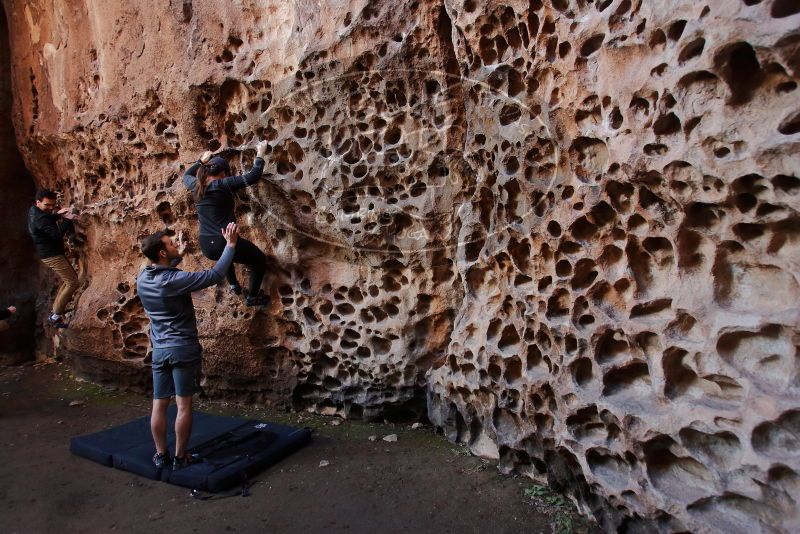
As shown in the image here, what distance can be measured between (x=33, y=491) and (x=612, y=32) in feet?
13.2

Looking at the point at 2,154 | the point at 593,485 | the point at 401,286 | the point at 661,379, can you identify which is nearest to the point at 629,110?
the point at 661,379

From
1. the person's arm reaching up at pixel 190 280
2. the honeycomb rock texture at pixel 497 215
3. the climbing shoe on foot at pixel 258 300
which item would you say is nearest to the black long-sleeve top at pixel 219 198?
the honeycomb rock texture at pixel 497 215

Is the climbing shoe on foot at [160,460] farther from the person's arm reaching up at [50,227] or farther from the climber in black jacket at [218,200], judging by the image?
the person's arm reaching up at [50,227]

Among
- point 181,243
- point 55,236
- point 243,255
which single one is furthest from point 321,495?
point 55,236

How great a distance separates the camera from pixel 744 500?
7.41ft

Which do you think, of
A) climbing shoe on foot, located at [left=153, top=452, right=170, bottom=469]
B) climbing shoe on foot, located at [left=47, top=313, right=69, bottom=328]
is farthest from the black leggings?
climbing shoe on foot, located at [left=47, top=313, right=69, bottom=328]

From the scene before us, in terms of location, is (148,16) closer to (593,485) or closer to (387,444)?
(387,444)

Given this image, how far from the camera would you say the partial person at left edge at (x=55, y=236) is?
5582 millimetres

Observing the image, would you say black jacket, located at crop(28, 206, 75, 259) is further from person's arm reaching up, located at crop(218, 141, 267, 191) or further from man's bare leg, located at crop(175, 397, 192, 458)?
man's bare leg, located at crop(175, 397, 192, 458)

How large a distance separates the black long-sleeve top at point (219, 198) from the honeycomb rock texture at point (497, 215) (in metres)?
0.23

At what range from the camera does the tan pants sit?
5719 millimetres

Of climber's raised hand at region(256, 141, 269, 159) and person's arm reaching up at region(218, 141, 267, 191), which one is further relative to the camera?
climber's raised hand at region(256, 141, 269, 159)

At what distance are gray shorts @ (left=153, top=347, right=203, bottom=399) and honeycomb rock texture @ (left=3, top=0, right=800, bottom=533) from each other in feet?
3.91

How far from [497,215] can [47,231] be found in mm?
4517
